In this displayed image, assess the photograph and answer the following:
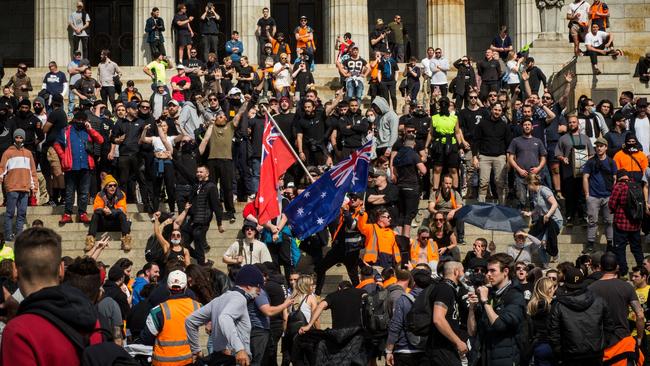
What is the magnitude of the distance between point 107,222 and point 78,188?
1298 millimetres

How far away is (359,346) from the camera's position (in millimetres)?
14852

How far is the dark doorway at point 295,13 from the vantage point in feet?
144

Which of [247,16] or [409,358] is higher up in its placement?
[247,16]

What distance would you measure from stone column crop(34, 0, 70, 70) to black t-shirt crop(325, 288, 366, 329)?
23722mm

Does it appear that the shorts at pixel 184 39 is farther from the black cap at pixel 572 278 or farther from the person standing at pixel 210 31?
the black cap at pixel 572 278

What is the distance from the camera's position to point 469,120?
24859mm

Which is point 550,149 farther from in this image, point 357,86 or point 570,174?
point 357,86

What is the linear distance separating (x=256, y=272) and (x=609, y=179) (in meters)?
9.59

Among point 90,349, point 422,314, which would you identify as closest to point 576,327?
point 422,314

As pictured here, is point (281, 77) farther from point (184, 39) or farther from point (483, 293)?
point (483, 293)

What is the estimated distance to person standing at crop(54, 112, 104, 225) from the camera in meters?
23.1

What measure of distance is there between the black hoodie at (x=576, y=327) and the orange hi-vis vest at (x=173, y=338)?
10.7 ft

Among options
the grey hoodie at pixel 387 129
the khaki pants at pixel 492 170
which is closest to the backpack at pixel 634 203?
the khaki pants at pixel 492 170

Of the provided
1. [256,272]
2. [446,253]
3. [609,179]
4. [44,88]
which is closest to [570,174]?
[609,179]
